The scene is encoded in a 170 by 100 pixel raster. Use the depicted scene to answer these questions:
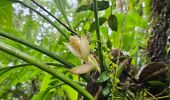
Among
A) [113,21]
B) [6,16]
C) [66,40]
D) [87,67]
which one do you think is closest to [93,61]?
[87,67]

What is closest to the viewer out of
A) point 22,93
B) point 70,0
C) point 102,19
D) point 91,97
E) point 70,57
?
point 91,97

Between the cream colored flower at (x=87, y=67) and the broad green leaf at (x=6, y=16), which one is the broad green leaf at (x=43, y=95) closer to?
the broad green leaf at (x=6, y=16)

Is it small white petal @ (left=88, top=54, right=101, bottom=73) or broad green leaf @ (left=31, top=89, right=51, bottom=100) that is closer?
small white petal @ (left=88, top=54, right=101, bottom=73)

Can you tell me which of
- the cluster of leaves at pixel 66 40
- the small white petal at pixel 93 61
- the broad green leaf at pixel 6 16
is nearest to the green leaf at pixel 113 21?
the cluster of leaves at pixel 66 40

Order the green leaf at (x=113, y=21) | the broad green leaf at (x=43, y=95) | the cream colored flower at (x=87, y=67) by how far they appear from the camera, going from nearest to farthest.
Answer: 1. the cream colored flower at (x=87, y=67)
2. the green leaf at (x=113, y=21)
3. the broad green leaf at (x=43, y=95)

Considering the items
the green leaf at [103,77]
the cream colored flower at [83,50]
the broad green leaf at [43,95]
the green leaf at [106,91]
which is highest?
the cream colored flower at [83,50]

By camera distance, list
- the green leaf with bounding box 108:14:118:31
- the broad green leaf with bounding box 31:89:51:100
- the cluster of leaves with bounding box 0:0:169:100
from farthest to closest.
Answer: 1. the broad green leaf with bounding box 31:89:51:100
2. the green leaf with bounding box 108:14:118:31
3. the cluster of leaves with bounding box 0:0:169:100

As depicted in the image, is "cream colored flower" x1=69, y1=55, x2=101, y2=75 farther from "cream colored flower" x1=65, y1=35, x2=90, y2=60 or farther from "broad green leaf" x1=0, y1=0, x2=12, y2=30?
"broad green leaf" x1=0, y1=0, x2=12, y2=30

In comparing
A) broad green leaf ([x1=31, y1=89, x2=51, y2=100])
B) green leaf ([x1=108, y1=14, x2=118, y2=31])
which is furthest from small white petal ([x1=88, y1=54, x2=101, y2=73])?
broad green leaf ([x1=31, y1=89, x2=51, y2=100])

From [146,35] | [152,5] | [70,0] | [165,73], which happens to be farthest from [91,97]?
[70,0]

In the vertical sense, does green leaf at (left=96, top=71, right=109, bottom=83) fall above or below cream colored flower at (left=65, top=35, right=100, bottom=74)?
below

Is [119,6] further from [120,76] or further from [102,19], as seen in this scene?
[120,76]
